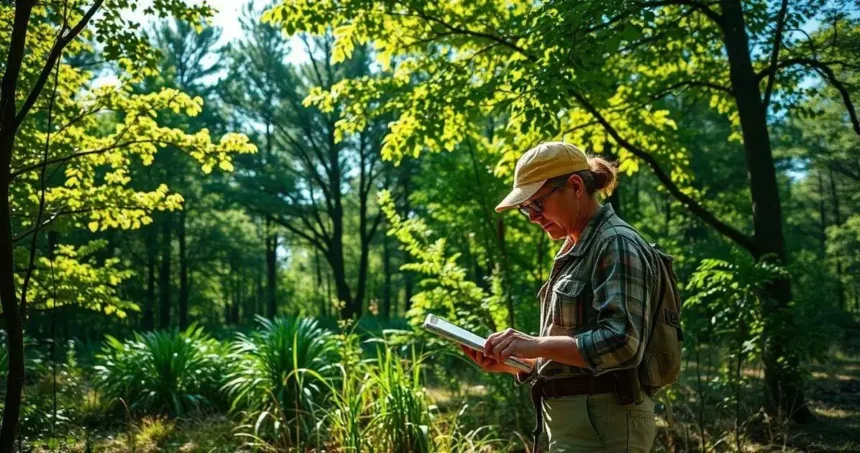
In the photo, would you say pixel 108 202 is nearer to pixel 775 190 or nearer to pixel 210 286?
pixel 775 190

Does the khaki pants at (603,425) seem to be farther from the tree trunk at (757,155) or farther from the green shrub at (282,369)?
the tree trunk at (757,155)

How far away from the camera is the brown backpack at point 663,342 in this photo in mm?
1788

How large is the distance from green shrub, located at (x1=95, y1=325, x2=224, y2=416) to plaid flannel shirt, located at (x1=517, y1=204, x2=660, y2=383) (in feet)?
19.8

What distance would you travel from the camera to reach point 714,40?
766cm

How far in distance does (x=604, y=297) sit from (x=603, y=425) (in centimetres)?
33

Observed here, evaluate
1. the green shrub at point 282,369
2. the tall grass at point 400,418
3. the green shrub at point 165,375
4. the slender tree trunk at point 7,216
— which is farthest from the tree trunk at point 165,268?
the slender tree trunk at point 7,216

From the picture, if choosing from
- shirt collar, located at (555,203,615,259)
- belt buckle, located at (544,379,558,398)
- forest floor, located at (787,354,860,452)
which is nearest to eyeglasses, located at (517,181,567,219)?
shirt collar, located at (555,203,615,259)

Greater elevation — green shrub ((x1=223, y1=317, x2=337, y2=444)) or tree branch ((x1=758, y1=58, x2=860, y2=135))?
tree branch ((x1=758, y1=58, x2=860, y2=135))

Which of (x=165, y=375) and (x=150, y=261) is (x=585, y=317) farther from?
(x=150, y=261)

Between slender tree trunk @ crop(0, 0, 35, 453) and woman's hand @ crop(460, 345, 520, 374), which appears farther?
slender tree trunk @ crop(0, 0, 35, 453)

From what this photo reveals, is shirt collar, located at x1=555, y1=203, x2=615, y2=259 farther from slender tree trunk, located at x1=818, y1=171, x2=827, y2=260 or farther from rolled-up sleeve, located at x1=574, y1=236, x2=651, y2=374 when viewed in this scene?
slender tree trunk, located at x1=818, y1=171, x2=827, y2=260

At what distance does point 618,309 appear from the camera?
5.35 ft

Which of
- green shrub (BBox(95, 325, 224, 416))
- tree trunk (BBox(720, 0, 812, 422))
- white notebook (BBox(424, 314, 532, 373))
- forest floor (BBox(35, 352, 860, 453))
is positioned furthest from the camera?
green shrub (BBox(95, 325, 224, 416))

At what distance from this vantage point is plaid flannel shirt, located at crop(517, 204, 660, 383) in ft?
5.30
